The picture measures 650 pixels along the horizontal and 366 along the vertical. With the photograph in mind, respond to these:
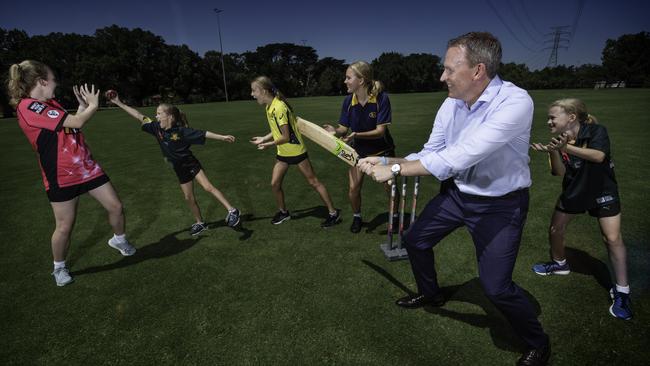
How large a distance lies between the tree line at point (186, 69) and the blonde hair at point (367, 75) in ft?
160

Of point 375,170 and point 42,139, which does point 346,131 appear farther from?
point 42,139

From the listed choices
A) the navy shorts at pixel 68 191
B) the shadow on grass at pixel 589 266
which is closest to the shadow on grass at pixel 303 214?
the navy shorts at pixel 68 191

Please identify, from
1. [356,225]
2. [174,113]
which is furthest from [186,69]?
[356,225]

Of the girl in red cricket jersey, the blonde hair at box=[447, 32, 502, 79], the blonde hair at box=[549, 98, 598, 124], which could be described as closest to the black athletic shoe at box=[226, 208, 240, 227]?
the girl in red cricket jersey

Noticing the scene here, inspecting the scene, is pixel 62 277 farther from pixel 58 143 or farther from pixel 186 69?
pixel 186 69

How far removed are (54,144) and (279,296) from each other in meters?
3.17

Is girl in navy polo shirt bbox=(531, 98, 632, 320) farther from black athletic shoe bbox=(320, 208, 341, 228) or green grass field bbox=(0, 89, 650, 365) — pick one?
black athletic shoe bbox=(320, 208, 341, 228)

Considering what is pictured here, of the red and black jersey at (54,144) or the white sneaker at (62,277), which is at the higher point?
the red and black jersey at (54,144)

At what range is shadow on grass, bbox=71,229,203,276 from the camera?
448 cm

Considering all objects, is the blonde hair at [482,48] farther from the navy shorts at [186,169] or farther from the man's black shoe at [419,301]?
the navy shorts at [186,169]

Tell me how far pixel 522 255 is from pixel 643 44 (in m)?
106

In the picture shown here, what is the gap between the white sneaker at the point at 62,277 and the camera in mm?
4047

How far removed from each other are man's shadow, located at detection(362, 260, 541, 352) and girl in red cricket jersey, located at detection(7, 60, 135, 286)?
388 centimetres

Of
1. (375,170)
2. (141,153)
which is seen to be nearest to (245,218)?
(375,170)
